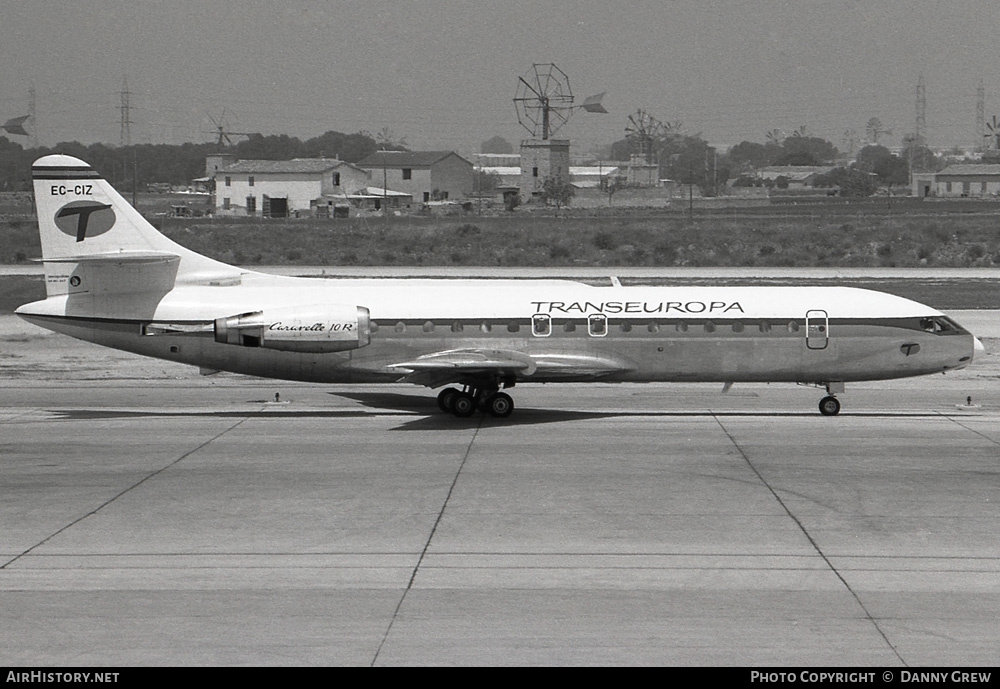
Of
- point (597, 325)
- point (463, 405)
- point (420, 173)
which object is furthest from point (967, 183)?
point (463, 405)

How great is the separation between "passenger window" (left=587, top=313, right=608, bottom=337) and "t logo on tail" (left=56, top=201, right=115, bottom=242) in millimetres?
10949

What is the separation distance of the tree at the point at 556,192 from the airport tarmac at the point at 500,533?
104m

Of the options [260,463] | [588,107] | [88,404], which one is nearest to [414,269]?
[88,404]

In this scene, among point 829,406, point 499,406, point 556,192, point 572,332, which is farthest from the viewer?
point 556,192

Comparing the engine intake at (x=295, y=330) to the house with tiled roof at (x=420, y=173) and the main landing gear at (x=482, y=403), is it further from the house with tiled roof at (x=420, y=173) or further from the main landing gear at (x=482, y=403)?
the house with tiled roof at (x=420, y=173)

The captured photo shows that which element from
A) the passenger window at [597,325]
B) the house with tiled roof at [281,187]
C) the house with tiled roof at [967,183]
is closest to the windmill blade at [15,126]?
the house with tiled roof at [281,187]

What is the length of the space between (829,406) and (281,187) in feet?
343

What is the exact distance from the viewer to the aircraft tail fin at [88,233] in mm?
27203

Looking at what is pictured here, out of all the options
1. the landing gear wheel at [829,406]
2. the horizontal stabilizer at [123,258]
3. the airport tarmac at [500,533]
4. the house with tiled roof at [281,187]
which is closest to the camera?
the airport tarmac at [500,533]

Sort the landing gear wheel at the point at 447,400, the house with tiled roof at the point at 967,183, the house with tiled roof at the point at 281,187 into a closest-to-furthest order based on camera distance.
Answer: the landing gear wheel at the point at 447,400
the house with tiled roof at the point at 281,187
the house with tiled roof at the point at 967,183

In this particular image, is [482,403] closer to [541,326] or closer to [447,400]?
[447,400]

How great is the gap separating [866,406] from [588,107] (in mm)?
118595

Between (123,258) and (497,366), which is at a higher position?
(123,258)

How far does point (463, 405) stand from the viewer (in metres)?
27.5
